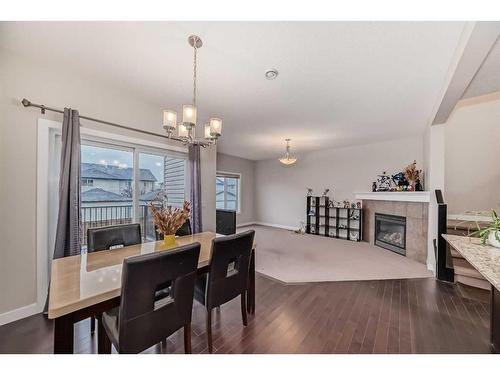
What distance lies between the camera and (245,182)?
7836 mm

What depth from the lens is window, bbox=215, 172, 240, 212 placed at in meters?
7.08

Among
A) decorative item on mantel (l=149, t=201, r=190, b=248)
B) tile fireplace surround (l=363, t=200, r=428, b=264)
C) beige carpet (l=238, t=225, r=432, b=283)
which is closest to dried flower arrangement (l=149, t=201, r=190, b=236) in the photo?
decorative item on mantel (l=149, t=201, r=190, b=248)

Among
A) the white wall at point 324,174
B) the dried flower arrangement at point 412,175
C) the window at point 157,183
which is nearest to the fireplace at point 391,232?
the dried flower arrangement at point 412,175

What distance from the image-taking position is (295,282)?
2.91 meters

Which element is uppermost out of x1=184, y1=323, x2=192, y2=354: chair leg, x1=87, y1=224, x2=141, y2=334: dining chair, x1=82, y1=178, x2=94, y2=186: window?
x1=82, y1=178, x2=94, y2=186: window

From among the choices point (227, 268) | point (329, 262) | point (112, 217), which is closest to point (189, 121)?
point (227, 268)

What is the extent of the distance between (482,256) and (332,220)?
4780 mm

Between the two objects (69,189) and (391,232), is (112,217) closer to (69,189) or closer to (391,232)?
(69,189)

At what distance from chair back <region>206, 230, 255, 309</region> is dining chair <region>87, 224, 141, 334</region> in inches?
43.6

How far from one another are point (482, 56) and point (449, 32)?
38cm

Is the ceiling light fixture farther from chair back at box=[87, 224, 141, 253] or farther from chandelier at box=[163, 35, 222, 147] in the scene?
chair back at box=[87, 224, 141, 253]

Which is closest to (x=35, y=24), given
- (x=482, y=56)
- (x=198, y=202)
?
(x=198, y=202)

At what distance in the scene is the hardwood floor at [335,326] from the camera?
A: 1681 mm

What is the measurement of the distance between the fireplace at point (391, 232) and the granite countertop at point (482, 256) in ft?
9.18
